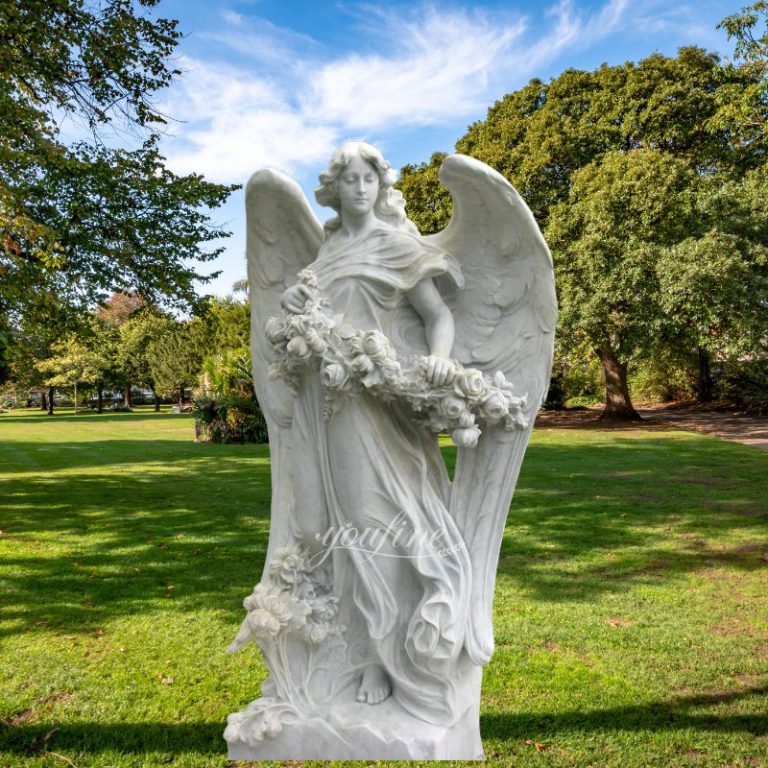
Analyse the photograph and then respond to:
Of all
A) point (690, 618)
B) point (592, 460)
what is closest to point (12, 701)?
point (690, 618)

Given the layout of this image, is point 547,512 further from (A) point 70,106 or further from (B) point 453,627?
(A) point 70,106

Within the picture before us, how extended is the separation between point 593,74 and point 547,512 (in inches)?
549

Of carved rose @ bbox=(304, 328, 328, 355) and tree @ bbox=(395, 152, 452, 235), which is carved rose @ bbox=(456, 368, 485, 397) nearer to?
carved rose @ bbox=(304, 328, 328, 355)

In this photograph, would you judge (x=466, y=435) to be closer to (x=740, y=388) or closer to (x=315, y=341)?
(x=315, y=341)

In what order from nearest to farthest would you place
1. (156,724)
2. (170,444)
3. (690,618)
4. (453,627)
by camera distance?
(453,627), (156,724), (690,618), (170,444)

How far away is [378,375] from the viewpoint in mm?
2480

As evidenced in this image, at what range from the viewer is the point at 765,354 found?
1255 cm

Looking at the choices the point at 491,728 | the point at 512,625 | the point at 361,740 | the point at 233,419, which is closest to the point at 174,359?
the point at 233,419

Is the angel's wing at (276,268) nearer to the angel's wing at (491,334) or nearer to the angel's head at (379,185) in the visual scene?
the angel's head at (379,185)

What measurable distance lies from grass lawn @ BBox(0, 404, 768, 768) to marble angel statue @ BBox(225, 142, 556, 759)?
86 centimetres

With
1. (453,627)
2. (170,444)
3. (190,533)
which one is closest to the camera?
(453,627)

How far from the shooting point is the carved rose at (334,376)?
247 cm

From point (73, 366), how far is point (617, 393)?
28261 millimetres

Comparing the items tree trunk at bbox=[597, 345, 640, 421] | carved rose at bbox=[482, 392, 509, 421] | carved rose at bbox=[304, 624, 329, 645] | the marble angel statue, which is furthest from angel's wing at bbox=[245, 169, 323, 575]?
tree trunk at bbox=[597, 345, 640, 421]
